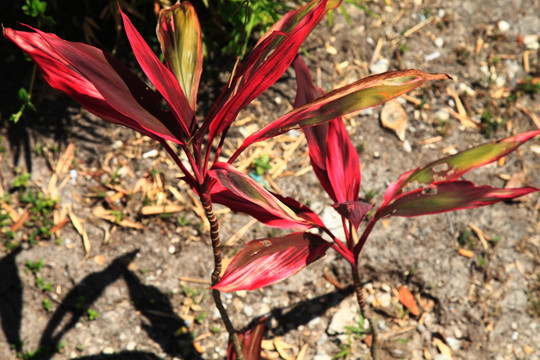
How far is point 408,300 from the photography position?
218 cm

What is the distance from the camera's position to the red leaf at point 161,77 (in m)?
1.12

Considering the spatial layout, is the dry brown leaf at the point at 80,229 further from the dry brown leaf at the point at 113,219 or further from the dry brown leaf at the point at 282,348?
the dry brown leaf at the point at 282,348

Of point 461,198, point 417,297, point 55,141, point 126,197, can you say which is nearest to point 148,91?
point 461,198

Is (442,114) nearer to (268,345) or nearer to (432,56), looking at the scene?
(432,56)

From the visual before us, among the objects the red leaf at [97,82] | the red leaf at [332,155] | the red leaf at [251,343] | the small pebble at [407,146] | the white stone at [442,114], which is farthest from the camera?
the white stone at [442,114]

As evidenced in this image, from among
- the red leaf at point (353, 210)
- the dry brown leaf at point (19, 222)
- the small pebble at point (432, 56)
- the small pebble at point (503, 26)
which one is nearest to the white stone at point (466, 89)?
the small pebble at point (432, 56)

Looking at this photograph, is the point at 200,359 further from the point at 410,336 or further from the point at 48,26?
the point at 48,26

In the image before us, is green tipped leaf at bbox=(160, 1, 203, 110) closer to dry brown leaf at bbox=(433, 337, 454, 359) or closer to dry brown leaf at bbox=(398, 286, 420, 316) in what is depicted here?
dry brown leaf at bbox=(398, 286, 420, 316)

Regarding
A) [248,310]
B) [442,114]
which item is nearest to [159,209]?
[248,310]

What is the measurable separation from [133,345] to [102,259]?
0.40 metres

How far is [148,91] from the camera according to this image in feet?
4.01

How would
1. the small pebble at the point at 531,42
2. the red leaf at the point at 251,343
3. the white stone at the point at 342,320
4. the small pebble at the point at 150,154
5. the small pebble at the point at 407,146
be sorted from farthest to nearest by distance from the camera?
the small pebble at the point at 531,42
the small pebble at the point at 407,146
the small pebble at the point at 150,154
the white stone at the point at 342,320
the red leaf at the point at 251,343

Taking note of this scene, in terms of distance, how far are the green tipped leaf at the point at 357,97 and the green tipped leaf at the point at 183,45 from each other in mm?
294

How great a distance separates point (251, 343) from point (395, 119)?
1.38 m
